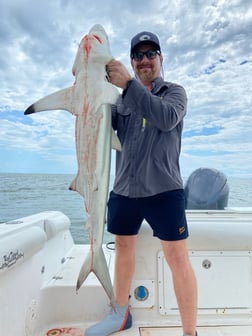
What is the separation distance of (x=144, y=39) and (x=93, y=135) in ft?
2.72

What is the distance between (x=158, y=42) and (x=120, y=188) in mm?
923

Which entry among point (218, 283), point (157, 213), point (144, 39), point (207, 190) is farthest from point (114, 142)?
point (207, 190)

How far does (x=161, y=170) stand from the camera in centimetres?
171

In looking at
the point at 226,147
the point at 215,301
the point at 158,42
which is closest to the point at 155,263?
the point at 215,301

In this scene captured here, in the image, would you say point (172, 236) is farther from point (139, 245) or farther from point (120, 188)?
point (139, 245)

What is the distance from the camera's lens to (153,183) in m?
1.70

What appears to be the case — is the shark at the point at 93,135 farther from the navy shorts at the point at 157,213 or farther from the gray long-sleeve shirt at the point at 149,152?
the navy shorts at the point at 157,213

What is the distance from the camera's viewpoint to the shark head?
1.22 meters

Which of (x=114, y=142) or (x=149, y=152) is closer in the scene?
(x=114, y=142)

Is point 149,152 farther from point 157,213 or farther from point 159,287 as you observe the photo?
point 159,287

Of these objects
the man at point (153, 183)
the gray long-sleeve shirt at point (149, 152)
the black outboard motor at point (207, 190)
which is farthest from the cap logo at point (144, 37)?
the black outboard motor at point (207, 190)

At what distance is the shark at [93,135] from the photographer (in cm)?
118

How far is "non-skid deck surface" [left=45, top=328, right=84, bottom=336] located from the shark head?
68.5 inches

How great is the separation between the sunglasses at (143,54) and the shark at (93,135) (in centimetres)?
56
